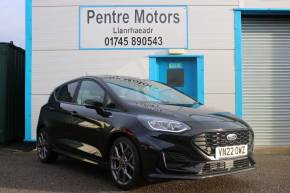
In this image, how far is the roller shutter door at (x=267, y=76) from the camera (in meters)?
10.7

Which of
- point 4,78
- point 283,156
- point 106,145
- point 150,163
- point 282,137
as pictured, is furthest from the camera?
point 282,137

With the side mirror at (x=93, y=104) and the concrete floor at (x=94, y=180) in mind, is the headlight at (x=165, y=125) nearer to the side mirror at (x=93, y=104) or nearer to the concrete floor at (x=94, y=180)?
the concrete floor at (x=94, y=180)

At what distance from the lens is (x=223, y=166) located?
17.0ft

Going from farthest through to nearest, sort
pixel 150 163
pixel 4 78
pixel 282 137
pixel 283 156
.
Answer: pixel 282 137, pixel 4 78, pixel 283 156, pixel 150 163

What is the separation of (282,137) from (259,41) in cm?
248

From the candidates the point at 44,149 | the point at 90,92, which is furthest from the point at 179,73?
the point at 90,92

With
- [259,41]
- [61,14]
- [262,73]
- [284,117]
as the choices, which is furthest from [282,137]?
[61,14]

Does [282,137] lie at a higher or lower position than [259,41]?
lower

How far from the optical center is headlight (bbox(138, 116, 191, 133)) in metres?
5.11

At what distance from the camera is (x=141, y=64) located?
10.1 metres

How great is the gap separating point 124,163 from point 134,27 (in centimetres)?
527

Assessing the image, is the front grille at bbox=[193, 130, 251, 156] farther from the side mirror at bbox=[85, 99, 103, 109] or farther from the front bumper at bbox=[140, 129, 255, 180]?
the side mirror at bbox=[85, 99, 103, 109]

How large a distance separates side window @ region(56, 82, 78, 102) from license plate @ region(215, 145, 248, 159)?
2818 millimetres

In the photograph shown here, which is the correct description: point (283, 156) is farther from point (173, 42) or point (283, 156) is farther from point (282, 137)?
point (173, 42)
